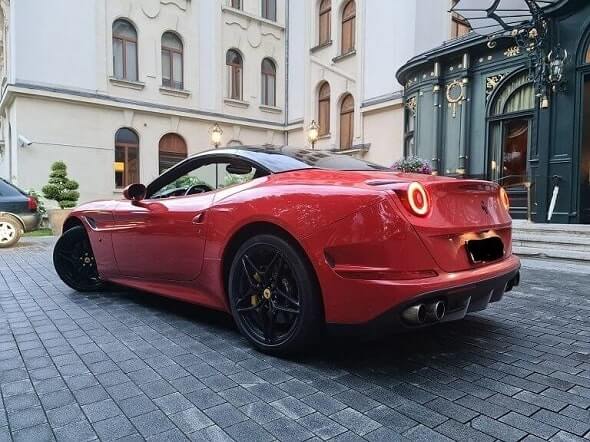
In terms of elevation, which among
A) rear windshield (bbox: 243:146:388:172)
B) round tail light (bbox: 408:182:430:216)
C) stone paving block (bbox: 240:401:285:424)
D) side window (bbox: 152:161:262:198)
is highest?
rear windshield (bbox: 243:146:388:172)

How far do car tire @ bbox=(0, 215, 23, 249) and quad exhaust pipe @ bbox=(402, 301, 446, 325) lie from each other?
8.79 meters

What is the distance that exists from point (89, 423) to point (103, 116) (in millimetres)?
17962

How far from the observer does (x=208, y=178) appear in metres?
3.58

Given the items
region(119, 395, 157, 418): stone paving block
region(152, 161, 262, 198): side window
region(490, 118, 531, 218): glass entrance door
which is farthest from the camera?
region(490, 118, 531, 218): glass entrance door

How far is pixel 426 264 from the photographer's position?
2178 mm

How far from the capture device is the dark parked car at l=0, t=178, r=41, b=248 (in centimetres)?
857

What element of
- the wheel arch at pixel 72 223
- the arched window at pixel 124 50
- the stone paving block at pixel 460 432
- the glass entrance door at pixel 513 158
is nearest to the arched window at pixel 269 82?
the arched window at pixel 124 50

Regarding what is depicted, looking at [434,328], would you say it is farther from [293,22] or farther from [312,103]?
[293,22]

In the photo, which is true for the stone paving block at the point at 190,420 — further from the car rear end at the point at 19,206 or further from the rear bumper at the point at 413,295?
the car rear end at the point at 19,206

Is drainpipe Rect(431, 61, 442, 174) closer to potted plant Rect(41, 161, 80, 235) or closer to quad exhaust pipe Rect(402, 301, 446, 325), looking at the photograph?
quad exhaust pipe Rect(402, 301, 446, 325)

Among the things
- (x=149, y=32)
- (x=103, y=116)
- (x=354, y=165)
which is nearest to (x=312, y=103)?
(x=149, y=32)

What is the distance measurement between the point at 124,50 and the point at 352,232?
19.0m

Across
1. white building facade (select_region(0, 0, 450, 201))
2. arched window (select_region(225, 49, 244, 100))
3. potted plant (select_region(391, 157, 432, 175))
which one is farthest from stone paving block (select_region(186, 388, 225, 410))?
arched window (select_region(225, 49, 244, 100))

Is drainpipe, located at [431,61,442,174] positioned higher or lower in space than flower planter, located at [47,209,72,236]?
higher
